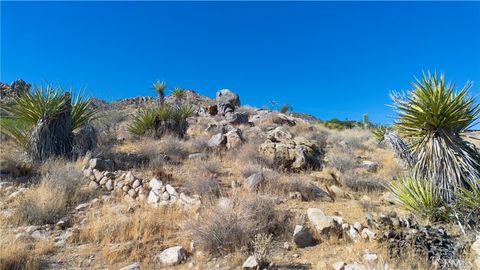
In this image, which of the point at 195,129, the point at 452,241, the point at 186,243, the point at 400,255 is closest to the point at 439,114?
the point at 452,241

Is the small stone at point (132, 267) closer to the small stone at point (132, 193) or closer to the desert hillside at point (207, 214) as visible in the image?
the desert hillside at point (207, 214)

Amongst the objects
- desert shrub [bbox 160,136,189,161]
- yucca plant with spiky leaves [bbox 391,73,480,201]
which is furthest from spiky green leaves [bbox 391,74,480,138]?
desert shrub [bbox 160,136,189,161]

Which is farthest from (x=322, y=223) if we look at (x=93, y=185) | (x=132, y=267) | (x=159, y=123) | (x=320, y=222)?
(x=159, y=123)

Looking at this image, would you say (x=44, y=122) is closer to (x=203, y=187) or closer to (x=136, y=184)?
(x=136, y=184)

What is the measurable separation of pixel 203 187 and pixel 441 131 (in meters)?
4.43

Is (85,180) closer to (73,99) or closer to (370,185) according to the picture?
(73,99)

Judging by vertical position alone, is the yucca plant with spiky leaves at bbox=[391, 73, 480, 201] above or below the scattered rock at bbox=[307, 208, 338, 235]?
above

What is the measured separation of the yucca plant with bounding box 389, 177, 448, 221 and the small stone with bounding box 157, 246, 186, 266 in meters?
3.87

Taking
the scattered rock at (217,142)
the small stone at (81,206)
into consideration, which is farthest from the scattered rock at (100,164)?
the scattered rock at (217,142)

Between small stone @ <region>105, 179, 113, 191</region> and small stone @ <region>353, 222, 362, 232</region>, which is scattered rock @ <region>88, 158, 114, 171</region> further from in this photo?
small stone @ <region>353, 222, 362, 232</region>

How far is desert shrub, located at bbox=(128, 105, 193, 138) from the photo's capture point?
1162 centimetres

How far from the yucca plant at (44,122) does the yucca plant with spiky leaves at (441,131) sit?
796 centimetres

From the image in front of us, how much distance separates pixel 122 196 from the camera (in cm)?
620

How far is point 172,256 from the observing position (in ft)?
13.3
